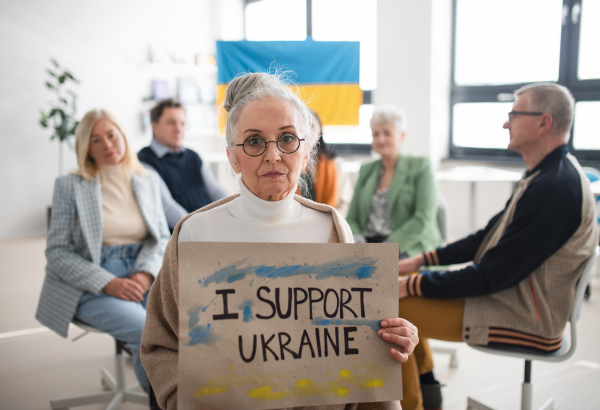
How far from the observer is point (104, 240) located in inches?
87.9

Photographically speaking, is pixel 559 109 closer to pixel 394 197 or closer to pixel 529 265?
pixel 529 265

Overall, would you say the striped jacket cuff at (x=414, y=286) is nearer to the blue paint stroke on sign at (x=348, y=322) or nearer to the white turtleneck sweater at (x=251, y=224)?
the white turtleneck sweater at (x=251, y=224)

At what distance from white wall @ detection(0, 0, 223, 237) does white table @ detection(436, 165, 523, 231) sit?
11.2ft

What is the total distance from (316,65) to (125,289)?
9.24 feet

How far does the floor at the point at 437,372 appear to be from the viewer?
7.66 feet

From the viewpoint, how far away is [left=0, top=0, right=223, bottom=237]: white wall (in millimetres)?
5617

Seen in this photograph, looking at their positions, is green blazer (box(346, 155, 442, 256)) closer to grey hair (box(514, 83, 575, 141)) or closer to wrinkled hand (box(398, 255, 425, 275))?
wrinkled hand (box(398, 255, 425, 275))

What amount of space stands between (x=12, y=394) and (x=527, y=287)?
90.8 inches

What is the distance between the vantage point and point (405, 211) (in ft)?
8.98

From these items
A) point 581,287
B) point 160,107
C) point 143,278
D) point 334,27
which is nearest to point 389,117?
point 160,107

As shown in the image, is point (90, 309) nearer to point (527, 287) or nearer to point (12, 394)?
point (12, 394)

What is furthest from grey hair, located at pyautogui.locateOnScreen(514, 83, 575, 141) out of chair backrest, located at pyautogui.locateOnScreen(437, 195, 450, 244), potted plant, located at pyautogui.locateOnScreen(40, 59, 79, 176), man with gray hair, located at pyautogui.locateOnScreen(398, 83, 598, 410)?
potted plant, located at pyautogui.locateOnScreen(40, 59, 79, 176)

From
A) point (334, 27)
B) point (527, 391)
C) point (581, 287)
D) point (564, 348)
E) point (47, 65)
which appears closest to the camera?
point (581, 287)

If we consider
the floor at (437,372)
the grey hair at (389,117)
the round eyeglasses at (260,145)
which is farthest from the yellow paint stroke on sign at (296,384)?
the grey hair at (389,117)
